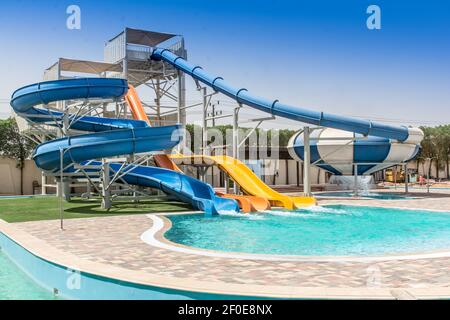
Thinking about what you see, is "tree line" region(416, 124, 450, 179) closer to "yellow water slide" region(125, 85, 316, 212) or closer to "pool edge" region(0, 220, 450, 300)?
"yellow water slide" region(125, 85, 316, 212)

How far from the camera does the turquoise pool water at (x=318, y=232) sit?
31.1 ft

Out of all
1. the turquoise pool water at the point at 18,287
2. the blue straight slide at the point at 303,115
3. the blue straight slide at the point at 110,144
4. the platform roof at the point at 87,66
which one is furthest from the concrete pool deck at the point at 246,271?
the platform roof at the point at 87,66

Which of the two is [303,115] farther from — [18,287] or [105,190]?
[18,287]

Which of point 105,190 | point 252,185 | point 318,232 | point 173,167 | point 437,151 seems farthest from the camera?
point 437,151

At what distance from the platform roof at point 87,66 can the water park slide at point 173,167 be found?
2.91m

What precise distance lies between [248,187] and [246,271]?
1287 centimetres

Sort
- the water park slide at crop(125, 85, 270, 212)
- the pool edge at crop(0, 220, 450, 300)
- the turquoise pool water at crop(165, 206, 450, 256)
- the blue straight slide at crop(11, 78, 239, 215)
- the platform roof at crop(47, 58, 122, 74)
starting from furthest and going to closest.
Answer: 1. the platform roof at crop(47, 58, 122, 74)
2. the water park slide at crop(125, 85, 270, 212)
3. the blue straight slide at crop(11, 78, 239, 215)
4. the turquoise pool water at crop(165, 206, 450, 256)
5. the pool edge at crop(0, 220, 450, 300)

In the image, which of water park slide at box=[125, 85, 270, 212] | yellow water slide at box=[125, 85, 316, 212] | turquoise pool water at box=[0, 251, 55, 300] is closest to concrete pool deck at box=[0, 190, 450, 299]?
turquoise pool water at box=[0, 251, 55, 300]

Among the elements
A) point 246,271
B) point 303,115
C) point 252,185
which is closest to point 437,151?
point 303,115

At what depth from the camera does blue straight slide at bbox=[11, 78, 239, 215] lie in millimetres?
16047

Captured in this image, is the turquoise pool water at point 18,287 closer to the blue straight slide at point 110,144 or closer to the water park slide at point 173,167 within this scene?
the blue straight slide at point 110,144

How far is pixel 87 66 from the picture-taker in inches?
1108

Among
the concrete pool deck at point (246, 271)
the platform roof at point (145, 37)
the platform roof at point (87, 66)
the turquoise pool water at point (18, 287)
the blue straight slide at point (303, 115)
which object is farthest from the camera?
the platform roof at point (145, 37)

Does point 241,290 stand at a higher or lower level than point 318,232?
higher
